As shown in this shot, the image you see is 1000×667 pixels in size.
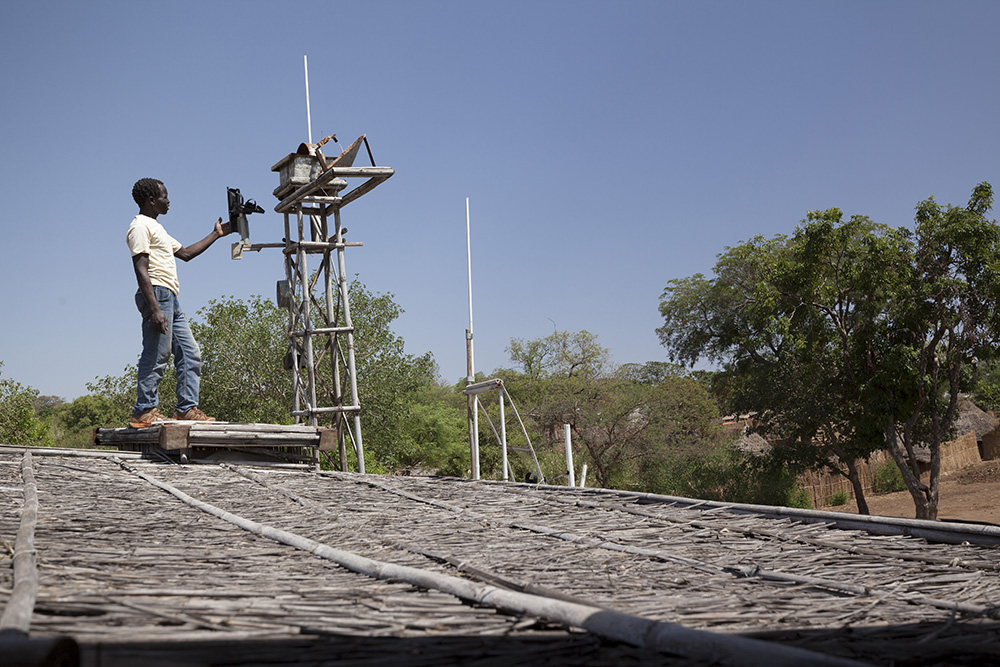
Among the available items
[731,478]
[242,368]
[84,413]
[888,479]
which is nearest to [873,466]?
[888,479]

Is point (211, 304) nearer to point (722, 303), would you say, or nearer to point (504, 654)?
point (722, 303)

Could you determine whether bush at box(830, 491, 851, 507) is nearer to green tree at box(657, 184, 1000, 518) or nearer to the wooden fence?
the wooden fence

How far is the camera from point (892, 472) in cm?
2786

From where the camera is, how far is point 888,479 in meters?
27.9

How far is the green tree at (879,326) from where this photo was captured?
1758cm

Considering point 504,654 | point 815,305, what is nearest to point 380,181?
point 504,654

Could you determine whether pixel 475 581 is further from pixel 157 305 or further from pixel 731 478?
pixel 731 478

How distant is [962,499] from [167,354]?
956 inches

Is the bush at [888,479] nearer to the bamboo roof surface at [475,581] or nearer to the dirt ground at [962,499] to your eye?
the dirt ground at [962,499]

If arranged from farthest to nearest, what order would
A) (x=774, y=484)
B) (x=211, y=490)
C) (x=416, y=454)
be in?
1. (x=416, y=454)
2. (x=774, y=484)
3. (x=211, y=490)

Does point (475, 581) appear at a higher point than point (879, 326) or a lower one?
lower

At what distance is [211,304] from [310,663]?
23783 millimetres

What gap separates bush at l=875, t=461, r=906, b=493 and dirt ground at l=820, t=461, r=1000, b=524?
473mm

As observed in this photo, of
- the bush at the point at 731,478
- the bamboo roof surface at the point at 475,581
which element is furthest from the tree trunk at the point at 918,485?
the bamboo roof surface at the point at 475,581
